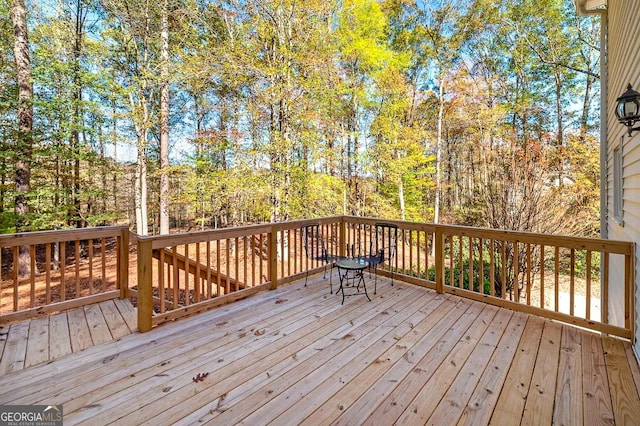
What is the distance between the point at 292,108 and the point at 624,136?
6.64 metres

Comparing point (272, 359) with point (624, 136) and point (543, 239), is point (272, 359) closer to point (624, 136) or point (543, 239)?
point (543, 239)

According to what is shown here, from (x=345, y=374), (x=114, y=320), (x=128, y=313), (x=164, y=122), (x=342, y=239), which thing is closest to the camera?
(x=345, y=374)

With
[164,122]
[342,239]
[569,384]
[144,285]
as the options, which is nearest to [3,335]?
[144,285]

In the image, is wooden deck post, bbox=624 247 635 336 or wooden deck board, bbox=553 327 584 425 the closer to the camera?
wooden deck board, bbox=553 327 584 425

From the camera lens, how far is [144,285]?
8.85ft

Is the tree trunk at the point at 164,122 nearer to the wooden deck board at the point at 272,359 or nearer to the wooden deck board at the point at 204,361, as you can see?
the wooden deck board at the point at 204,361

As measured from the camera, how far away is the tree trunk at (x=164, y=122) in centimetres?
768

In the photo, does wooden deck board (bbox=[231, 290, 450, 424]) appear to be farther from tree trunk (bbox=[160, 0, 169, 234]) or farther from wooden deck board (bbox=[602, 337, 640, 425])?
tree trunk (bbox=[160, 0, 169, 234])

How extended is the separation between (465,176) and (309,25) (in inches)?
299

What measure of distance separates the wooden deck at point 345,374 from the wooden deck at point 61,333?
0.17 metres

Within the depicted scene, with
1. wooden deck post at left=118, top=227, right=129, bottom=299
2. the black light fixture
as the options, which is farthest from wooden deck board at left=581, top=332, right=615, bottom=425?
wooden deck post at left=118, top=227, right=129, bottom=299

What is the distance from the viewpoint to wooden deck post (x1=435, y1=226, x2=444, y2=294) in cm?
376

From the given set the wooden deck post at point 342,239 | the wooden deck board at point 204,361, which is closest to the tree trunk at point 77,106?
the wooden deck post at point 342,239

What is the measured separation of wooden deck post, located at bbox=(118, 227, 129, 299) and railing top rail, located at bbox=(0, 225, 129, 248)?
0.26 ft
